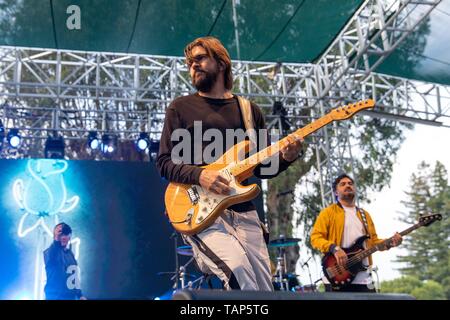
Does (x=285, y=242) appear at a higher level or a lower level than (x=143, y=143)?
lower

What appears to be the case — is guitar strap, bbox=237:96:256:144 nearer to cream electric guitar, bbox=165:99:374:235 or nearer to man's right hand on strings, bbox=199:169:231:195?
cream electric guitar, bbox=165:99:374:235

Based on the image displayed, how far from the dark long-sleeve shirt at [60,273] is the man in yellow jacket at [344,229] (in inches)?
188

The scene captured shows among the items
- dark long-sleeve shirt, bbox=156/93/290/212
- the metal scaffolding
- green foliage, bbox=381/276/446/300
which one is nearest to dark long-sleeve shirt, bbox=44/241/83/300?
the metal scaffolding

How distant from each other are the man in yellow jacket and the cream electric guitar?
298 centimetres

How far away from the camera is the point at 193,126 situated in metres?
2.83

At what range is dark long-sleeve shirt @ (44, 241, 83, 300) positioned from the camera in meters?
9.07

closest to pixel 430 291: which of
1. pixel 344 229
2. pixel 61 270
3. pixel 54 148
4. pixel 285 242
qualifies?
pixel 54 148

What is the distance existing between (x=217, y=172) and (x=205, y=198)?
0.13m

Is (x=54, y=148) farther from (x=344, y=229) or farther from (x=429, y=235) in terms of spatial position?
(x=429, y=235)

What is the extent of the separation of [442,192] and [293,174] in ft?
34.6

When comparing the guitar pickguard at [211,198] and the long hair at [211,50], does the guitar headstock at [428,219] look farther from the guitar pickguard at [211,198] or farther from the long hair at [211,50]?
the guitar pickguard at [211,198]

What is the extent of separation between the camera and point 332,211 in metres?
5.84

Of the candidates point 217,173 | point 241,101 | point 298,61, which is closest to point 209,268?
point 217,173

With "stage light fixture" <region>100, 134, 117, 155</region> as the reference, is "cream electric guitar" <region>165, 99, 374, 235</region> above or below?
below
